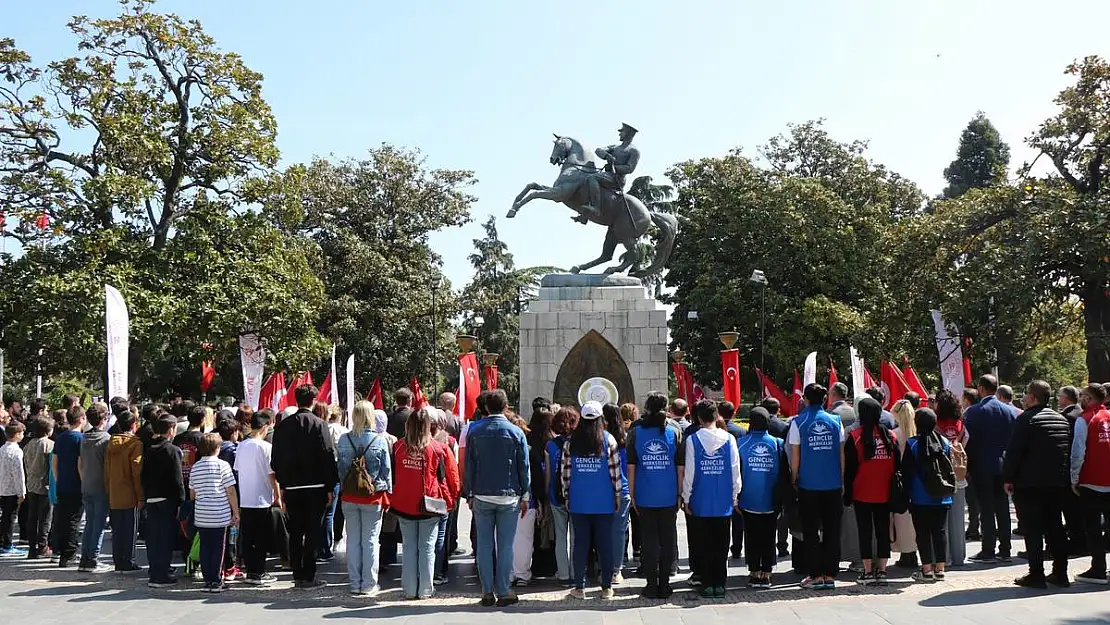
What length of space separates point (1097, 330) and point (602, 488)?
13.9 metres

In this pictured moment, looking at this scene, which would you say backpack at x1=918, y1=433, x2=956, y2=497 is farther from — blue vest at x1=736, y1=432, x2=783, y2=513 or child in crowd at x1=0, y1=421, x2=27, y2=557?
child in crowd at x1=0, y1=421, x2=27, y2=557

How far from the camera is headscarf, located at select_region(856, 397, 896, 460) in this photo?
8.52m

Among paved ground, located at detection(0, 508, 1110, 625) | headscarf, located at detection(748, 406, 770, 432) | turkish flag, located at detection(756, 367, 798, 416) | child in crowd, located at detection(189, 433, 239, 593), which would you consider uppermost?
turkish flag, located at detection(756, 367, 798, 416)

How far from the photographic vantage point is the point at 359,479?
838 cm

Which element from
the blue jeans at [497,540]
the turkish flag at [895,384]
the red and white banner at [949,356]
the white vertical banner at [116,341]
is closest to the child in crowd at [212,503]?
the blue jeans at [497,540]

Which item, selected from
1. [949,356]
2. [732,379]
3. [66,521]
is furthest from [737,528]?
[732,379]

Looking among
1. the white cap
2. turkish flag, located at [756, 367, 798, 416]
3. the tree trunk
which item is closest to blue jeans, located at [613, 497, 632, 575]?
the white cap

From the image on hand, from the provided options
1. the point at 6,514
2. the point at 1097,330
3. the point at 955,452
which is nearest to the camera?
the point at 955,452

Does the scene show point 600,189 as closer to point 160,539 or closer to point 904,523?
point 904,523

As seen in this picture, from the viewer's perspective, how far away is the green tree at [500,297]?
48344 mm

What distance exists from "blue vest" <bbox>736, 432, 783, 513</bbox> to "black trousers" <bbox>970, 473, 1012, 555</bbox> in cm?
265

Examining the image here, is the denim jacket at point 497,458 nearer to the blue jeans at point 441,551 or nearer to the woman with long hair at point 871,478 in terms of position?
the blue jeans at point 441,551

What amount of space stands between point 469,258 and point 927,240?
129 ft

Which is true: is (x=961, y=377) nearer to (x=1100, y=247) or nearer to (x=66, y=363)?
(x=1100, y=247)
